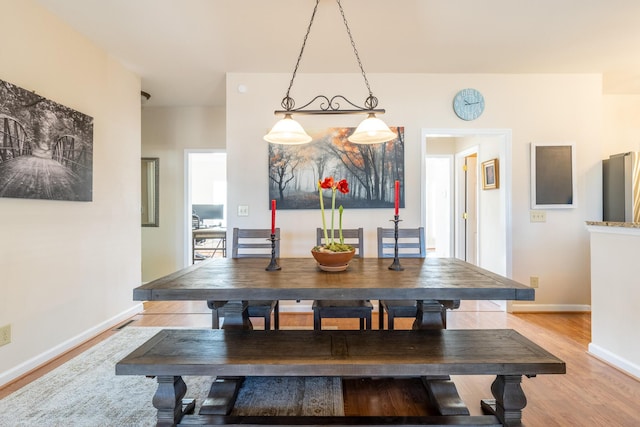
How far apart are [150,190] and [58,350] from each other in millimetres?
2484

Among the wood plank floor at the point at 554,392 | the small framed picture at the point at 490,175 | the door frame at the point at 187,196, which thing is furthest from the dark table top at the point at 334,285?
the door frame at the point at 187,196

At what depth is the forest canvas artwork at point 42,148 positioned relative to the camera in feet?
6.47

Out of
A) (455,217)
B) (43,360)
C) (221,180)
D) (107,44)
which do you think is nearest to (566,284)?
(455,217)

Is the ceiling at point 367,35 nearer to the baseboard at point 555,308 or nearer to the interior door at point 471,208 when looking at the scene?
the interior door at point 471,208

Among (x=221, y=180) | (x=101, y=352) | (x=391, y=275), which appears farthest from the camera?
(x=221, y=180)

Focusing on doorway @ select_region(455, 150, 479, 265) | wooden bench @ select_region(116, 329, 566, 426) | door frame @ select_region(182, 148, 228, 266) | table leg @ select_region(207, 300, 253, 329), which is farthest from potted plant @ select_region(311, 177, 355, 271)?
doorway @ select_region(455, 150, 479, 265)

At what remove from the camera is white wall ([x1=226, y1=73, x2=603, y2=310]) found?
3.34 metres

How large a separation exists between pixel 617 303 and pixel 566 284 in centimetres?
134

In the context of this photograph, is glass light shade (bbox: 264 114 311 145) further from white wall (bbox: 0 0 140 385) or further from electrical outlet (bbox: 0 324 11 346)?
electrical outlet (bbox: 0 324 11 346)

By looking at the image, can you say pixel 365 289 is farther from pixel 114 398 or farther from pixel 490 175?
pixel 490 175

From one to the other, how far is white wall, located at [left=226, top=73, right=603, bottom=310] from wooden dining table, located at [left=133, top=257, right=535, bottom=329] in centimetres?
141

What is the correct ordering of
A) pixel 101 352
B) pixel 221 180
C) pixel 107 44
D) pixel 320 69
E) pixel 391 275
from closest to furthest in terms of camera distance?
pixel 391 275 < pixel 101 352 < pixel 107 44 < pixel 320 69 < pixel 221 180

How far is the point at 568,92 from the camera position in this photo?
3.38 metres

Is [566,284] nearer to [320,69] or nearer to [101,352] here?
[320,69]
